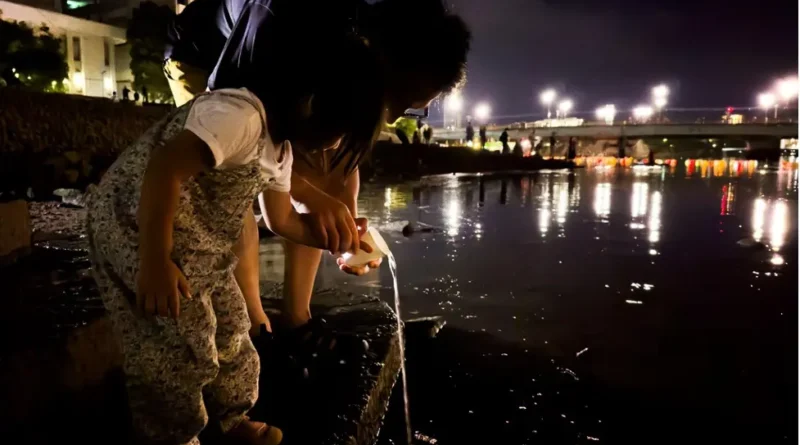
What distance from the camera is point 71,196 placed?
25.2ft

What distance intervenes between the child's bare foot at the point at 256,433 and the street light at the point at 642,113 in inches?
2912

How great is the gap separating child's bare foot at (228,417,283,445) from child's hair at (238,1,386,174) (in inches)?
38.3

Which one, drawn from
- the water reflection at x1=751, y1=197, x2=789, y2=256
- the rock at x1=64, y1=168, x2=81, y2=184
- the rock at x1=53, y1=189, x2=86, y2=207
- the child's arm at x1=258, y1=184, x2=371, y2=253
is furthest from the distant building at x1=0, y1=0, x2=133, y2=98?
the child's arm at x1=258, y1=184, x2=371, y2=253

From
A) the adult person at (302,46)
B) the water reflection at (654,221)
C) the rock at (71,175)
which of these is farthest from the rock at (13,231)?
the water reflection at (654,221)

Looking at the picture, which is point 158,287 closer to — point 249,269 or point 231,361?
point 231,361

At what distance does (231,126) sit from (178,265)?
1.36ft

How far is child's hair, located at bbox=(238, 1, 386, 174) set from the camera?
156cm

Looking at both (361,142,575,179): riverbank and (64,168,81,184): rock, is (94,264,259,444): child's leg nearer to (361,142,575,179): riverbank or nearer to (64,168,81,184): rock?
(64,168,81,184): rock

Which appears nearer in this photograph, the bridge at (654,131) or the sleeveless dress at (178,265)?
the sleeveless dress at (178,265)

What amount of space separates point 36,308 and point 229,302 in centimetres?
110

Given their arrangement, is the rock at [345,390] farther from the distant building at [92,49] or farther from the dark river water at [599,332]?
the distant building at [92,49]

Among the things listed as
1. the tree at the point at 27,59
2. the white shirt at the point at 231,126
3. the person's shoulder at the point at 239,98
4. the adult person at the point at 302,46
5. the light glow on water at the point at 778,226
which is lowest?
the light glow on water at the point at 778,226

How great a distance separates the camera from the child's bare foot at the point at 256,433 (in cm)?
185

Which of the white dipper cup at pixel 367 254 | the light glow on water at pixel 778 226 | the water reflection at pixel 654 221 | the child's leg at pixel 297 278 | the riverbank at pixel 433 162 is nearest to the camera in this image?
the white dipper cup at pixel 367 254
